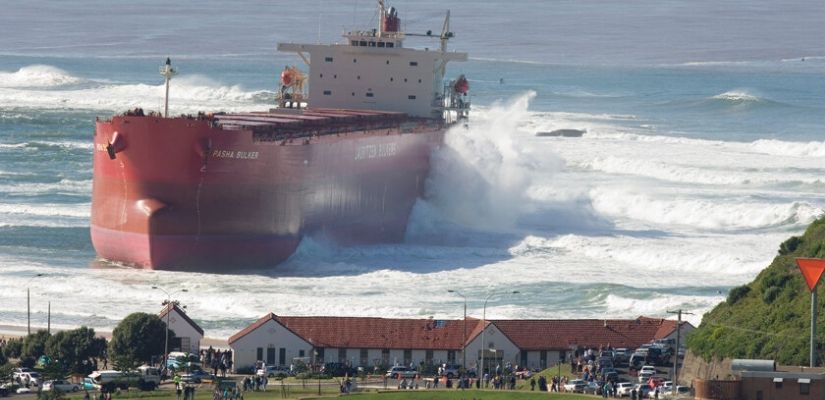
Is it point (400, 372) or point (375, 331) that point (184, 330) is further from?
point (400, 372)

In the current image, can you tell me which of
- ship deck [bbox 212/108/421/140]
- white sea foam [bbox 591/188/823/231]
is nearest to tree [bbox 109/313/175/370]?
ship deck [bbox 212/108/421/140]

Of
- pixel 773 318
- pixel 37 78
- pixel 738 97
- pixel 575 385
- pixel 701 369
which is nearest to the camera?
pixel 773 318

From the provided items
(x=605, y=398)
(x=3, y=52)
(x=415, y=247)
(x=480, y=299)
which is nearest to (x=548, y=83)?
(x=3, y=52)

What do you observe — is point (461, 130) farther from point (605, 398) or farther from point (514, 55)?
point (514, 55)

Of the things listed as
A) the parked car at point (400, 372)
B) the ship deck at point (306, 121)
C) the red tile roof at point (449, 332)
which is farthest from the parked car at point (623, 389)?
the ship deck at point (306, 121)

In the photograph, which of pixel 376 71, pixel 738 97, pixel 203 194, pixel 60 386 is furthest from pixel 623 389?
pixel 738 97

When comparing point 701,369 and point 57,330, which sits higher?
point 57,330
